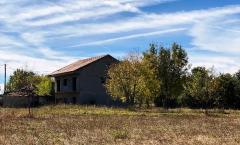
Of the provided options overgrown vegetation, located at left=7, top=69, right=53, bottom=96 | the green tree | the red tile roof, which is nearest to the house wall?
the red tile roof

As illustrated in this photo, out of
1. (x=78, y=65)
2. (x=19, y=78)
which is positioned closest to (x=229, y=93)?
(x=78, y=65)

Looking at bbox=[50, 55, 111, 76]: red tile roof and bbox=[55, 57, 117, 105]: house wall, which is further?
bbox=[50, 55, 111, 76]: red tile roof

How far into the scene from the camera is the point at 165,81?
245ft

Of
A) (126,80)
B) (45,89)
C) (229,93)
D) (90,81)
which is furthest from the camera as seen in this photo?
(45,89)

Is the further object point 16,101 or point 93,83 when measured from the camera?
point 16,101

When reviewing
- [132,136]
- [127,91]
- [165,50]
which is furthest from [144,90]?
[132,136]

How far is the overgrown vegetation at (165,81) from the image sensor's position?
70625 mm

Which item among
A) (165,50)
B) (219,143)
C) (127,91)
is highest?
(165,50)

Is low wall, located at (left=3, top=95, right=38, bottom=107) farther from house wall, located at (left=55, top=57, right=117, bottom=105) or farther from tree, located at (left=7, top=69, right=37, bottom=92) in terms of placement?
tree, located at (left=7, top=69, right=37, bottom=92)

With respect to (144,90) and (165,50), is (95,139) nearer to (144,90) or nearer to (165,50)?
(144,90)

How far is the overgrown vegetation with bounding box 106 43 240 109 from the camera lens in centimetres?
7062

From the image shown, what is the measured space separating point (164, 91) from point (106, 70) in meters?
11.6

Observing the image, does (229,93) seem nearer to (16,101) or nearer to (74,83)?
(74,83)

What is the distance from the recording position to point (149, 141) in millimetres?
21000
